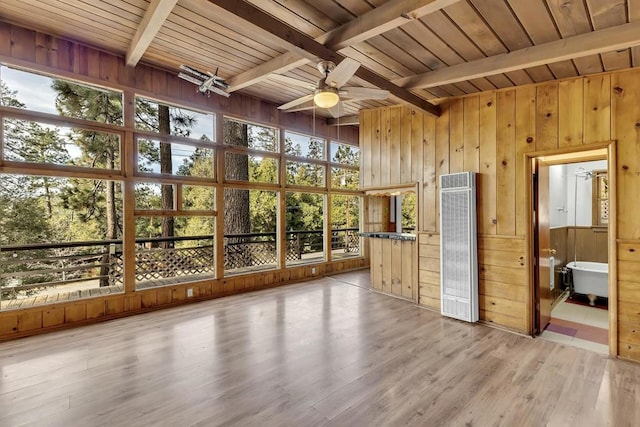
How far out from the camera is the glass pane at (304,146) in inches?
248

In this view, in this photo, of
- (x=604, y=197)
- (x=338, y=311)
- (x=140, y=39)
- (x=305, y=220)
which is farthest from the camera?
(x=305, y=220)

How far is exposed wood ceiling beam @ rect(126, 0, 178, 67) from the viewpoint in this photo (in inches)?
107

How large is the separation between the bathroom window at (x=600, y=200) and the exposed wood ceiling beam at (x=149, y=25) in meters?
7.15

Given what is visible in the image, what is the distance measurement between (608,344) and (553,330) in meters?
0.56

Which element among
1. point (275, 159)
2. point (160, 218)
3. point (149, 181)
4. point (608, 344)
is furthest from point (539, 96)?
point (160, 218)

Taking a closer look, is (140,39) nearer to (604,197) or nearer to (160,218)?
(160,218)

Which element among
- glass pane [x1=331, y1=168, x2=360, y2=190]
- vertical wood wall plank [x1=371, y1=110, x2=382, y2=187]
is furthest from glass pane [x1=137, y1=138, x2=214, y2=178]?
glass pane [x1=331, y1=168, x2=360, y2=190]

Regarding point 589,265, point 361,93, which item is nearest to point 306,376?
point 361,93

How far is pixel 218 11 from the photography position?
2.32 meters

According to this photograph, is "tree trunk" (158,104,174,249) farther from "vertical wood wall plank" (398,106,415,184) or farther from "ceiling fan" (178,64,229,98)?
"vertical wood wall plank" (398,106,415,184)

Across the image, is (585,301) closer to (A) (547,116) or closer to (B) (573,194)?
(B) (573,194)

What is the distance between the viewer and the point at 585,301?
16.7 ft

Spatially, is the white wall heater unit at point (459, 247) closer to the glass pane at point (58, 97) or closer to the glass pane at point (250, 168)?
the glass pane at point (250, 168)

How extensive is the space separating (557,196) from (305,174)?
470cm
